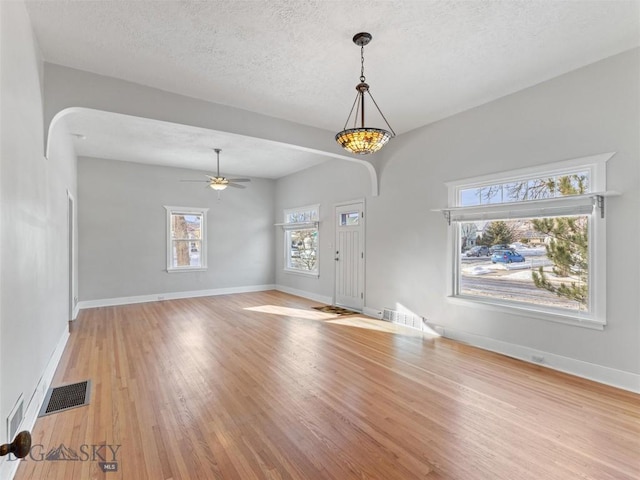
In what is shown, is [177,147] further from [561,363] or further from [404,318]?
[561,363]

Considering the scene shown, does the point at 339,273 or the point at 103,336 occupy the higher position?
the point at 339,273

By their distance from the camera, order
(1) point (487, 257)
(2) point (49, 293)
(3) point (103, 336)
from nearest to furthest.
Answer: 1. (2) point (49, 293)
2. (1) point (487, 257)
3. (3) point (103, 336)

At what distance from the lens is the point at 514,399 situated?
285 centimetres

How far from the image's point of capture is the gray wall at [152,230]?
21.9 feet

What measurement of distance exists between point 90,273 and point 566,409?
7.86m

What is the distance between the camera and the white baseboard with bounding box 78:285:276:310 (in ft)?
21.9

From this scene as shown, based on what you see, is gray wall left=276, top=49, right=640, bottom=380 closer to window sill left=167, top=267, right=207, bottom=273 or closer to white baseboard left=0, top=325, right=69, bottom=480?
→ window sill left=167, top=267, right=207, bottom=273

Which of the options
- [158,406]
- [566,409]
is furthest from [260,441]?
[566,409]

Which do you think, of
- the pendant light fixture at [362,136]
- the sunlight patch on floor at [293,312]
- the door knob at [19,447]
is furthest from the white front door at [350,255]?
the door knob at [19,447]

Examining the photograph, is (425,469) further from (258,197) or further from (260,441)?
(258,197)

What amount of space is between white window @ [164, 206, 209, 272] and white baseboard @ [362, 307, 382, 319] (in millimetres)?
4248

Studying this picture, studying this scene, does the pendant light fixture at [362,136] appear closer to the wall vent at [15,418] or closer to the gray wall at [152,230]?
the wall vent at [15,418]

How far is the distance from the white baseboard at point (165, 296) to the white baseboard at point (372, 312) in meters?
Result: 3.70

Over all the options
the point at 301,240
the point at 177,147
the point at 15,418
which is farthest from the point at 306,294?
the point at 15,418
